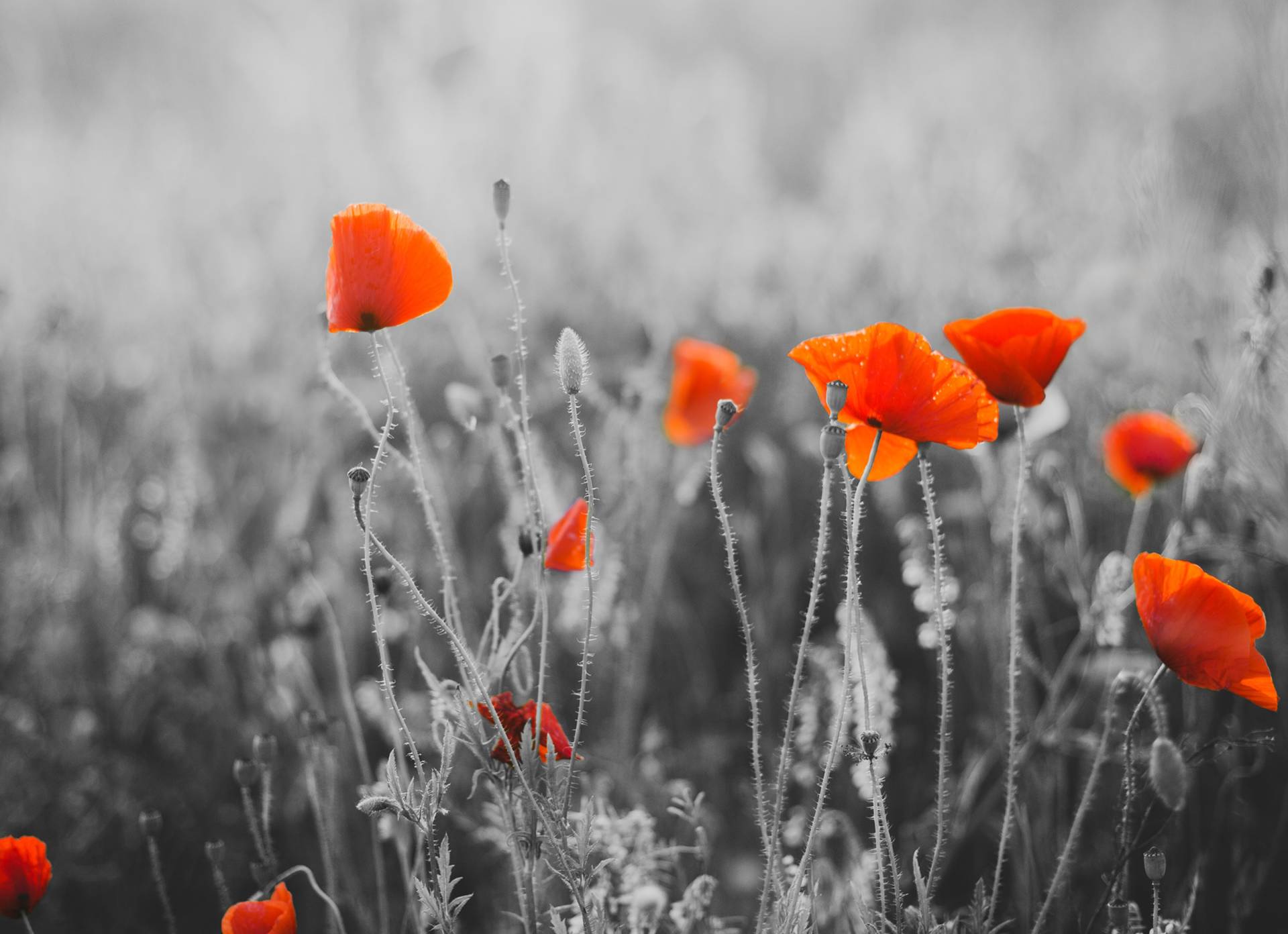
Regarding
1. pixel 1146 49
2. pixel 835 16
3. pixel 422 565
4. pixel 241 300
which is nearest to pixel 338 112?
pixel 241 300

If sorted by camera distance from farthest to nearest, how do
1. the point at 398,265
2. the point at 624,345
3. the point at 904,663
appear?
the point at 624,345
the point at 904,663
the point at 398,265

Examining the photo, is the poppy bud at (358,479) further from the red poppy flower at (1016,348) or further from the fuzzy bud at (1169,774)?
the fuzzy bud at (1169,774)

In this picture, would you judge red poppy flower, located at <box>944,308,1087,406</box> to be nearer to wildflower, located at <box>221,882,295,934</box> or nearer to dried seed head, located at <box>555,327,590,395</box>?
dried seed head, located at <box>555,327,590,395</box>

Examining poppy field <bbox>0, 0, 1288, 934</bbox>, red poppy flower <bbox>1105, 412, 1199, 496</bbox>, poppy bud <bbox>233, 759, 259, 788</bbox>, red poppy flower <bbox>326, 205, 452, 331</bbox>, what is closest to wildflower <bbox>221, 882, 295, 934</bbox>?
poppy field <bbox>0, 0, 1288, 934</bbox>

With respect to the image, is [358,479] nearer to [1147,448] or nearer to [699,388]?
[699,388]

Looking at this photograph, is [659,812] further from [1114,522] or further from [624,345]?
[624,345]

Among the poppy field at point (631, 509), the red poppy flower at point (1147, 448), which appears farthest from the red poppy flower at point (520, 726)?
the red poppy flower at point (1147, 448)

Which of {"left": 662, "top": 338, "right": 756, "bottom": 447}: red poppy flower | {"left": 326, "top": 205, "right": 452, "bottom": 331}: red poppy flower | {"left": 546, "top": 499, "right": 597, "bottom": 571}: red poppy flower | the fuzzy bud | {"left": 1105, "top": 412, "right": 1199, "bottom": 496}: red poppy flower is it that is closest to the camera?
the fuzzy bud
